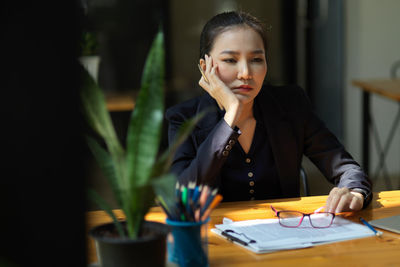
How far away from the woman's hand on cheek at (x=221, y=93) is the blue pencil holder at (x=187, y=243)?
695 mm

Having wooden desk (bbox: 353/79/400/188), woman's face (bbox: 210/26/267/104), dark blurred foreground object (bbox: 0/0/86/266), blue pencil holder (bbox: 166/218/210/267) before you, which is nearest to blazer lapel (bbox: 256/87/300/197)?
woman's face (bbox: 210/26/267/104)

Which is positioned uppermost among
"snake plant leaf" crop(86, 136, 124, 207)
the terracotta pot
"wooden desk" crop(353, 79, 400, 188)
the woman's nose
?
the woman's nose

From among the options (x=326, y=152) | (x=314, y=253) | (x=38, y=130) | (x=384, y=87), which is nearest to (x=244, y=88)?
(x=326, y=152)

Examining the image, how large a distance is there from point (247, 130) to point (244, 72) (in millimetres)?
266

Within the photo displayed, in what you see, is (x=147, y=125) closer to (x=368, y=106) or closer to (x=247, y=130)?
(x=247, y=130)

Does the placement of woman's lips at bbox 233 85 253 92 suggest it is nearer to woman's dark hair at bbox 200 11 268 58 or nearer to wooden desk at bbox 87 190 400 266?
woman's dark hair at bbox 200 11 268 58

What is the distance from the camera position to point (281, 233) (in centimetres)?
135

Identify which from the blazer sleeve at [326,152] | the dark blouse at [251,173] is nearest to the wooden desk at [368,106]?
the blazer sleeve at [326,152]

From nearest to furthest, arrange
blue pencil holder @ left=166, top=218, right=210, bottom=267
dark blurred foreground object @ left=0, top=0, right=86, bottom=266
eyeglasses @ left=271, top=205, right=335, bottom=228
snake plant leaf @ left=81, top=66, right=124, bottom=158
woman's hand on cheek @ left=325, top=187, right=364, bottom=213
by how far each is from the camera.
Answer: dark blurred foreground object @ left=0, top=0, right=86, bottom=266, snake plant leaf @ left=81, top=66, right=124, bottom=158, blue pencil holder @ left=166, top=218, right=210, bottom=267, eyeglasses @ left=271, top=205, right=335, bottom=228, woman's hand on cheek @ left=325, top=187, right=364, bottom=213

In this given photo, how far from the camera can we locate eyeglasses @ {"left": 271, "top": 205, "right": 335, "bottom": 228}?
1.43m

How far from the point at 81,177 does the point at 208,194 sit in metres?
0.52

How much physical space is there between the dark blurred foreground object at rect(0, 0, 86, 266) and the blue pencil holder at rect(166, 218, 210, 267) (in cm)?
46

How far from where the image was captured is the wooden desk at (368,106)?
12.4 feet

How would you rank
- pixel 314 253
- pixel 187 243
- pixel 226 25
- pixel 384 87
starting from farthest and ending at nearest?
pixel 384 87 < pixel 226 25 < pixel 314 253 < pixel 187 243
